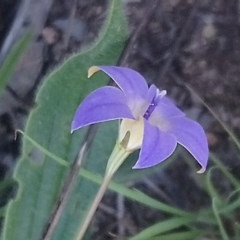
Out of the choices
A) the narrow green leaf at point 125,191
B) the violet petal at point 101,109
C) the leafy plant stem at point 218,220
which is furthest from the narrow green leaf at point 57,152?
the violet petal at point 101,109

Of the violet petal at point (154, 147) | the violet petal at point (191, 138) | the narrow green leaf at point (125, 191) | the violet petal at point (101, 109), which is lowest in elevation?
the narrow green leaf at point (125, 191)

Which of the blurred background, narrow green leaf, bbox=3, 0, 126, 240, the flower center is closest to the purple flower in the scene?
the flower center

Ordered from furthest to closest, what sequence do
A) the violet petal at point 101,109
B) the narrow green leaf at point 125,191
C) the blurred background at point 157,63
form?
the blurred background at point 157,63, the narrow green leaf at point 125,191, the violet petal at point 101,109

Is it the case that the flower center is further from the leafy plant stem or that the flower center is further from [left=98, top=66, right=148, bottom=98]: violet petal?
the leafy plant stem

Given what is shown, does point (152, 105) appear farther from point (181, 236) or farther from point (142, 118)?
point (181, 236)

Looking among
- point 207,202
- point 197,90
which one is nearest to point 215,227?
point 207,202

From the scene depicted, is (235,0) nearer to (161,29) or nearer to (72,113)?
(161,29)

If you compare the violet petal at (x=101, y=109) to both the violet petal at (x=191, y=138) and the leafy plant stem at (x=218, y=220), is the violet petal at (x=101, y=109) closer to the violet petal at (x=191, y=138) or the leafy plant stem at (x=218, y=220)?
A: the violet petal at (x=191, y=138)
